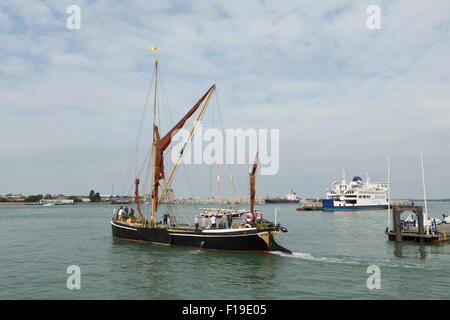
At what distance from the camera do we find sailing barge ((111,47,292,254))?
25.6 meters

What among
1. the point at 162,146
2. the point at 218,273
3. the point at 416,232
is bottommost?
the point at 218,273

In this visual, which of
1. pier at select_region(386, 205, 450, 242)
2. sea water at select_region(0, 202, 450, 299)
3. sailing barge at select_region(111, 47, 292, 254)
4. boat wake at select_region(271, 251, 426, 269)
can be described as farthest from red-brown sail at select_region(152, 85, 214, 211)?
pier at select_region(386, 205, 450, 242)

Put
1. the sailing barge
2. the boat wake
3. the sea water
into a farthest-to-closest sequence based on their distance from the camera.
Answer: the sailing barge
the boat wake
the sea water

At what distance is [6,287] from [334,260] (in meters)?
20.6

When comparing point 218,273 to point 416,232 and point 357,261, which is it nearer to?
point 357,261

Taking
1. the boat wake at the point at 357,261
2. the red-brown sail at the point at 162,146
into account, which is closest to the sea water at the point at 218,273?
the boat wake at the point at 357,261

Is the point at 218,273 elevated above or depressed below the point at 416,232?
below

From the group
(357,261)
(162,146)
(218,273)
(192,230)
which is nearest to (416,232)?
(357,261)

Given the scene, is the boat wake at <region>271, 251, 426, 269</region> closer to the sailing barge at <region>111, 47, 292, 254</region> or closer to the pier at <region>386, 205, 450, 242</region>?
the sailing barge at <region>111, 47, 292, 254</region>

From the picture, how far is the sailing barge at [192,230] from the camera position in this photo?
83.9 ft

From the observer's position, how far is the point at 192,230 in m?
28.1

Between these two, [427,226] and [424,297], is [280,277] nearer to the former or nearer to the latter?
[424,297]
